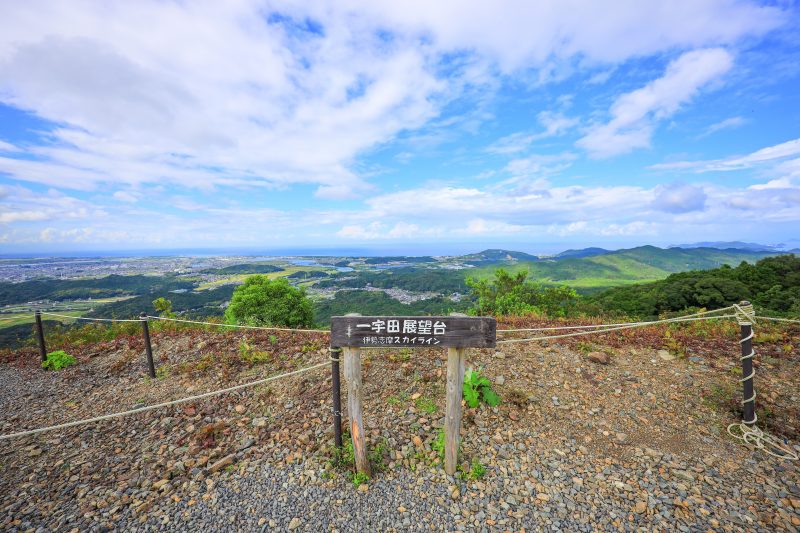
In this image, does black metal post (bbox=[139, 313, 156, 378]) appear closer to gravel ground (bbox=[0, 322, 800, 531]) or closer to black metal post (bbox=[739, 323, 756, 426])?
gravel ground (bbox=[0, 322, 800, 531])

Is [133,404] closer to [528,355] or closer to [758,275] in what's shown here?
[528,355]

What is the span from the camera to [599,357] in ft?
23.4

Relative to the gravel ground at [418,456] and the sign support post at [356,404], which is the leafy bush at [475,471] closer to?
the gravel ground at [418,456]

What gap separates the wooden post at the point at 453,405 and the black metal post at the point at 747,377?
4.68 metres

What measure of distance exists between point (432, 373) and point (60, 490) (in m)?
6.11

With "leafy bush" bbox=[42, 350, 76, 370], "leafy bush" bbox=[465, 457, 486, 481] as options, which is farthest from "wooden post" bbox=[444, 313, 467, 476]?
"leafy bush" bbox=[42, 350, 76, 370]

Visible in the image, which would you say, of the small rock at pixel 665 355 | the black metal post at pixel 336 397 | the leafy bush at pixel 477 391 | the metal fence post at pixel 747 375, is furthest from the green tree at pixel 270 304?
the metal fence post at pixel 747 375

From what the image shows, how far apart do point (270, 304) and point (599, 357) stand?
14669 millimetres

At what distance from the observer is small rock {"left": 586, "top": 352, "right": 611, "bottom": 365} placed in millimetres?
7105

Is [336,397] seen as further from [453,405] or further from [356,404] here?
[453,405]

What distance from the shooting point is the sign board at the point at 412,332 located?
4.16m

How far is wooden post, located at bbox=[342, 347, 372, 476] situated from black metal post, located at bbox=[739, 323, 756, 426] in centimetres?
613

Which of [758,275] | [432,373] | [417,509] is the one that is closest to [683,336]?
[432,373]

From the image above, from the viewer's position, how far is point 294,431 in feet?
17.6
